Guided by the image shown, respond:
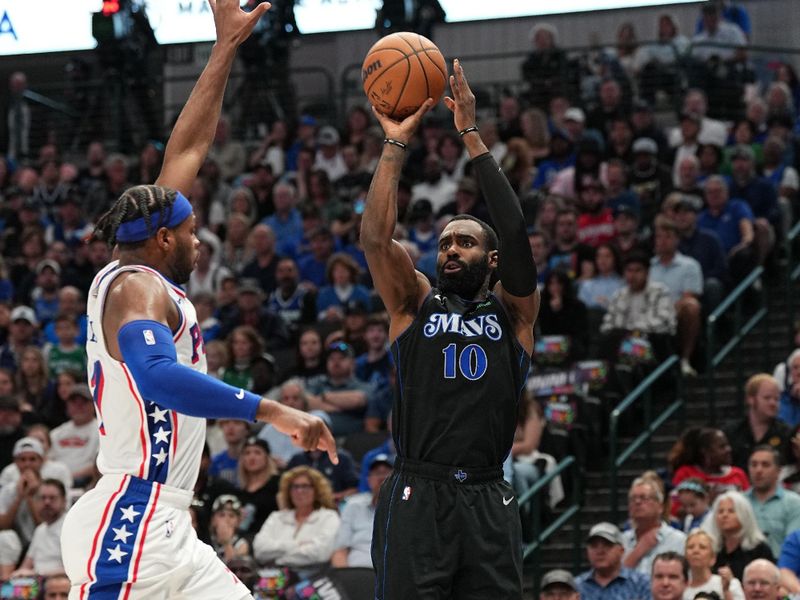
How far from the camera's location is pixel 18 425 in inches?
520

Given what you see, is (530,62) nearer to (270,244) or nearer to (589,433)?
(270,244)

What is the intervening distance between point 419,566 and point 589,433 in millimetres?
6743

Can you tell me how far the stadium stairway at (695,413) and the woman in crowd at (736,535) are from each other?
1.64 meters

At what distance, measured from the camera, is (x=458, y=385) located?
5855 mm

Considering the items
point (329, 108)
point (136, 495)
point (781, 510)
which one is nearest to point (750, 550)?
point (781, 510)

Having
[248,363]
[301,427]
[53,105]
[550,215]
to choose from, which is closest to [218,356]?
[248,363]

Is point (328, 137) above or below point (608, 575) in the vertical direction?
above

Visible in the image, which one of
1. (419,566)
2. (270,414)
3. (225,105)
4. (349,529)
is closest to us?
(270,414)

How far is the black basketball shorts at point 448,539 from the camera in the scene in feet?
18.8

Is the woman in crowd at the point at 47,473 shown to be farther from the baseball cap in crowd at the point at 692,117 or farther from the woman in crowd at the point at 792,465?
the baseball cap in crowd at the point at 692,117

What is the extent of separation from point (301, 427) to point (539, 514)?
686 centimetres

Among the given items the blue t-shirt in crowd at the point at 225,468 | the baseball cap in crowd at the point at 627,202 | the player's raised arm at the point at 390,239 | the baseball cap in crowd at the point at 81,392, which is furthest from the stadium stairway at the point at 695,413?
the player's raised arm at the point at 390,239

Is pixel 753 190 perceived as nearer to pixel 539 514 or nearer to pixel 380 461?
pixel 539 514

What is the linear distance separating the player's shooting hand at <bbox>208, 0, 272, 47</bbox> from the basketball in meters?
0.57
